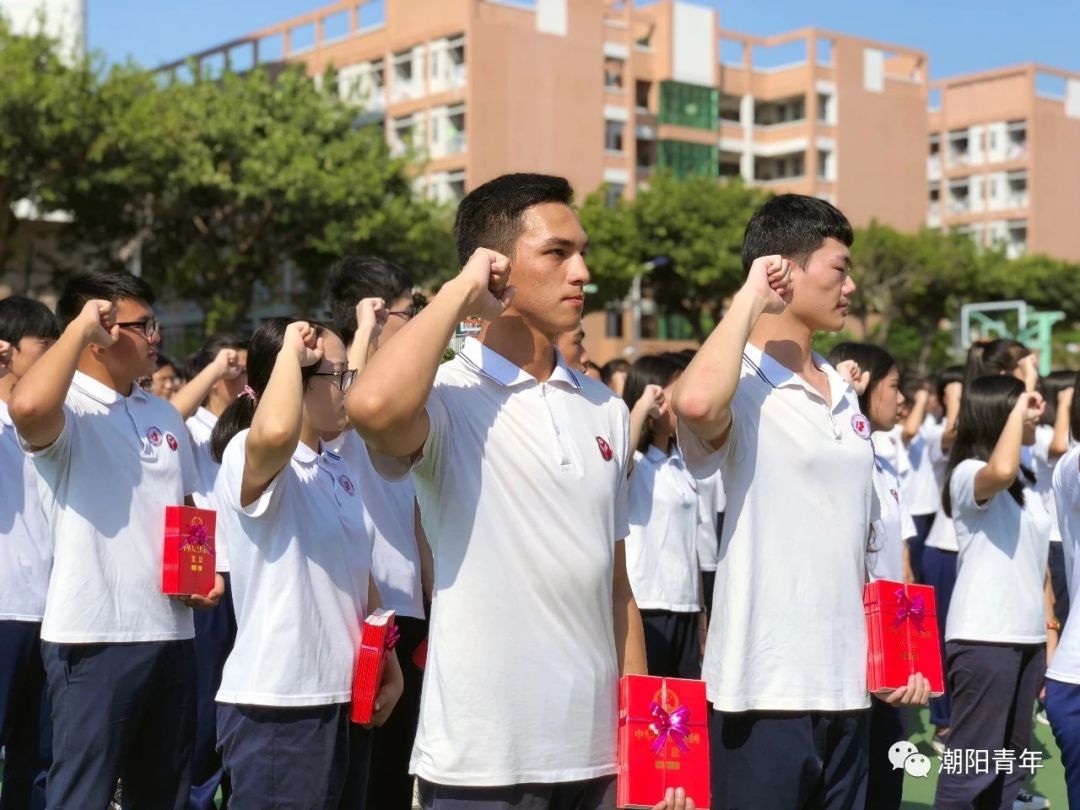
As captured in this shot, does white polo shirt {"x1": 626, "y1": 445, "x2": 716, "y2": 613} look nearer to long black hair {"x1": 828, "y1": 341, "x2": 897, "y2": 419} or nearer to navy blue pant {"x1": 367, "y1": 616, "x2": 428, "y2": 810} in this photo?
long black hair {"x1": 828, "y1": 341, "x2": 897, "y2": 419}

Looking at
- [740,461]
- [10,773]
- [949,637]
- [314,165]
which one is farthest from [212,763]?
[314,165]

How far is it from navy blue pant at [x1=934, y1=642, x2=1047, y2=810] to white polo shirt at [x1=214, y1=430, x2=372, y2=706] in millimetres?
2587

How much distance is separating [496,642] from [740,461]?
35.7 inches

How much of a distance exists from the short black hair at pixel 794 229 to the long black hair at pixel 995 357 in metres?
3.82

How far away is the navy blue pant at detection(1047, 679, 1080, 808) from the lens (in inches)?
164

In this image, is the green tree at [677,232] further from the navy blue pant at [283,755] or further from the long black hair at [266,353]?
the navy blue pant at [283,755]

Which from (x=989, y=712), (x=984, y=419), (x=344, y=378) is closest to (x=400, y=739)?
(x=344, y=378)

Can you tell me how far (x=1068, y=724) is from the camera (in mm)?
4180

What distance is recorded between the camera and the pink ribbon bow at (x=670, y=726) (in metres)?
3.01

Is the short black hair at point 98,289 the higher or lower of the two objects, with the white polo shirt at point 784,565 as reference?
higher

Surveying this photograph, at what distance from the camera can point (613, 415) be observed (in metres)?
3.20

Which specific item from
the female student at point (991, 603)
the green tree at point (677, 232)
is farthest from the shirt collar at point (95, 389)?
the green tree at point (677, 232)

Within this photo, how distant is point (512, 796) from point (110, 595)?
1.93m

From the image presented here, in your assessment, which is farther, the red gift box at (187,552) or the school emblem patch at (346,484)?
the red gift box at (187,552)
